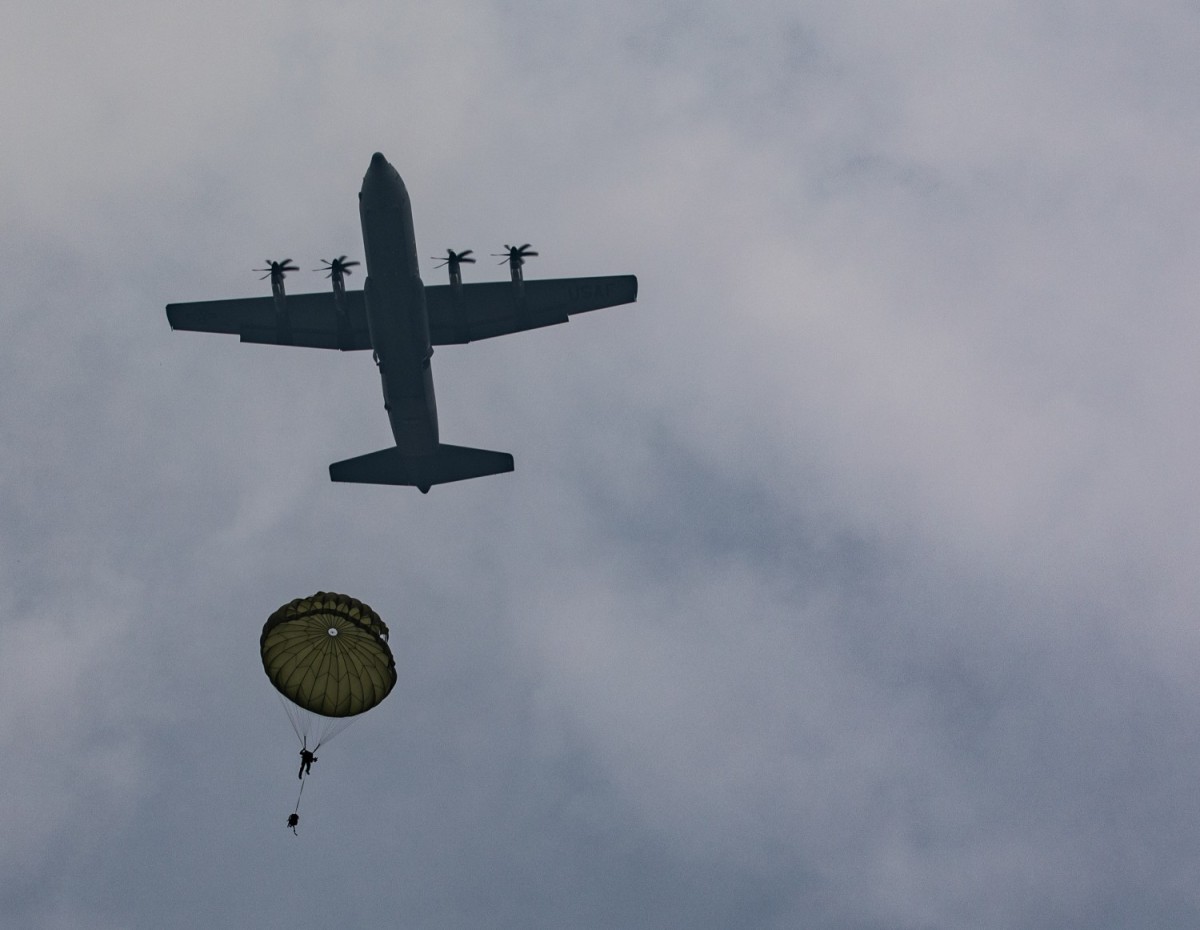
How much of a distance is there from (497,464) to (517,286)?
28.3 feet

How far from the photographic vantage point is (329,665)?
39906 millimetres

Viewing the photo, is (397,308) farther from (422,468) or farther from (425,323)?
(422,468)

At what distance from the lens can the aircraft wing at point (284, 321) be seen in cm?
5412

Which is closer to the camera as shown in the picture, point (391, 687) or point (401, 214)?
point (391, 687)

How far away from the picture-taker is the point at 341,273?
52.1 meters

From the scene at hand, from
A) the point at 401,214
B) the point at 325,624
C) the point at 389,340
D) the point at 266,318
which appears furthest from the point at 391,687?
the point at 266,318

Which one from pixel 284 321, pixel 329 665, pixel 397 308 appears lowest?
pixel 329 665

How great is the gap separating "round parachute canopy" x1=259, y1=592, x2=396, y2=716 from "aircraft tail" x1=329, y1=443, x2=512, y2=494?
629 inches

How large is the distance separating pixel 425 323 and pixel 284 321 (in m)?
8.75

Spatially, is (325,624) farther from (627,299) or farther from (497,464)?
(627,299)

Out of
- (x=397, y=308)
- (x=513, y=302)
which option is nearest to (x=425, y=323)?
(x=397, y=308)

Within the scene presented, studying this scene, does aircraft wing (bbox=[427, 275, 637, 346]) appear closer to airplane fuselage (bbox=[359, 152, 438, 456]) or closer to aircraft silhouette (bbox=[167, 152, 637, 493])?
aircraft silhouette (bbox=[167, 152, 637, 493])

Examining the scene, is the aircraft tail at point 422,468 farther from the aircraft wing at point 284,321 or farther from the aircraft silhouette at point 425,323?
the aircraft wing at point 284,321

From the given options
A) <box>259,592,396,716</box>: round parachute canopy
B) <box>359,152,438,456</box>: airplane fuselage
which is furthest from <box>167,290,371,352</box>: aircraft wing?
<box>259,592,396,716</box>: round parachute canopy
